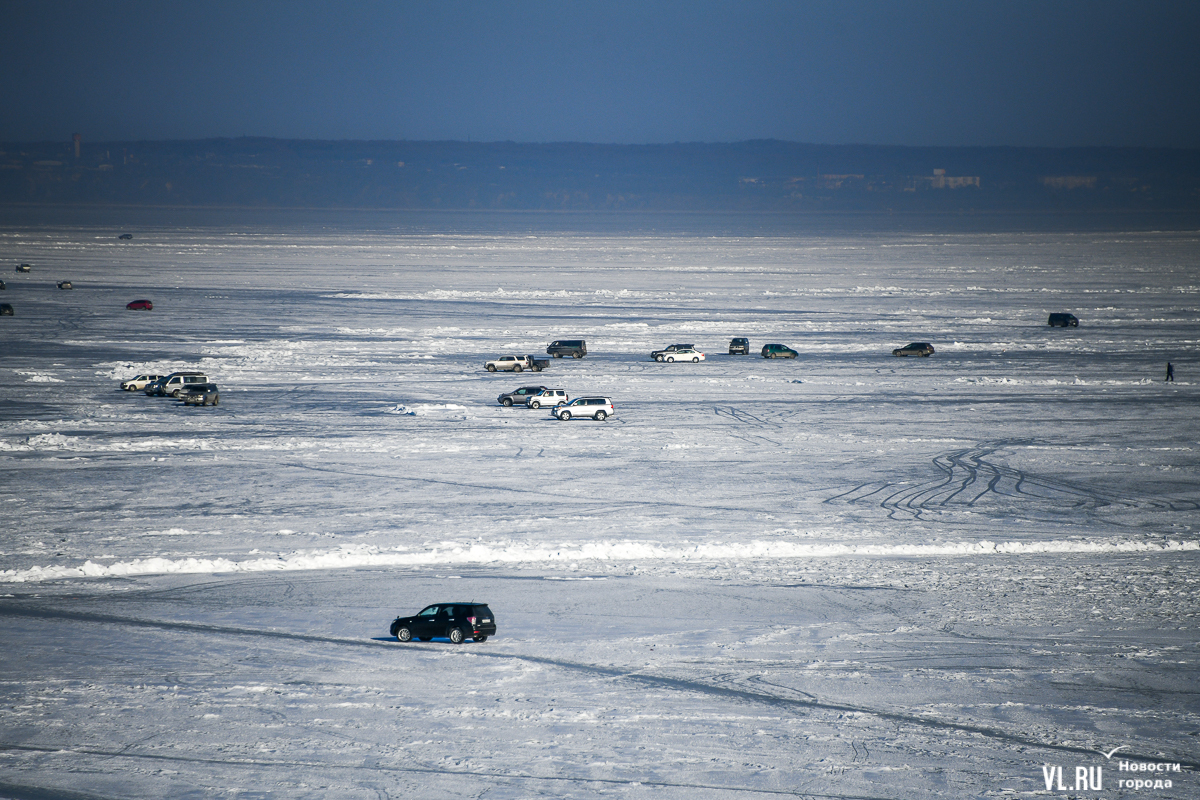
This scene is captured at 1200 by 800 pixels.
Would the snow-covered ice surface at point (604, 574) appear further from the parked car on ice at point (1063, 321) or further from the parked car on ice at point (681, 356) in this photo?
the parked car on ice at point (1063, 321)

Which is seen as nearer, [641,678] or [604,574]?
[641,678]

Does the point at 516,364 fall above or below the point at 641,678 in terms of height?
above

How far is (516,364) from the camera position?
43.9m

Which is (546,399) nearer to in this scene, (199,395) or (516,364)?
(516,364)

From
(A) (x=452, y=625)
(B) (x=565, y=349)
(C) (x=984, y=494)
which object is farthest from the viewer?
(B) (x=565, y=349)

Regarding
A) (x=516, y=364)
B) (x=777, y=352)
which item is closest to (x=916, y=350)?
(x=777, y=352)

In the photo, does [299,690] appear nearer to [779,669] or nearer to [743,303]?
[779,669]

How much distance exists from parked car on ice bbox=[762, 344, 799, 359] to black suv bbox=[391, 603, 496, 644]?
1353 inches

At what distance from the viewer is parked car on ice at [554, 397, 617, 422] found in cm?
3503

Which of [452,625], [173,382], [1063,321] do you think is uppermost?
[1063,321]

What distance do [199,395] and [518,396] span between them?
11189mm

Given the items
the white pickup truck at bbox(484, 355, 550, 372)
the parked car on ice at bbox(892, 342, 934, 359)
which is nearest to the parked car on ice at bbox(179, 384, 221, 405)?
the white pickup truck at bbox(484, 355, 550, 372)

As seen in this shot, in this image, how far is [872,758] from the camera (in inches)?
504

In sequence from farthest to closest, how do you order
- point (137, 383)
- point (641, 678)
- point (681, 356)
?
point (681, 356)
point (137, 383)
point (641, 678)
